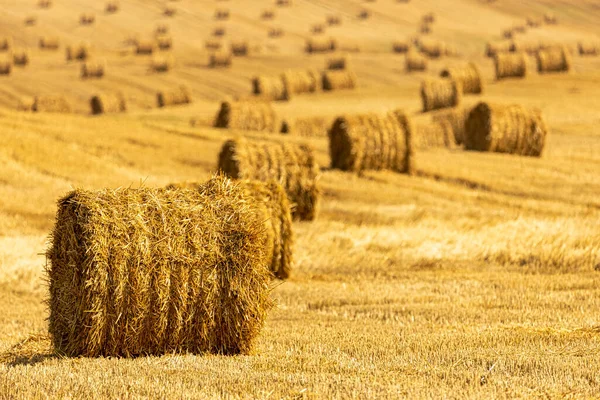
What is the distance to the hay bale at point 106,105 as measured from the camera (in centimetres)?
4062

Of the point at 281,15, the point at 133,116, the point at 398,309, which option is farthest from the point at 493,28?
the point at 398,309

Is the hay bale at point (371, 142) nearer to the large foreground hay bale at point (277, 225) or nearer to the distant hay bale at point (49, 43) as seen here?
the large foreground hay bale at point (277, 225)

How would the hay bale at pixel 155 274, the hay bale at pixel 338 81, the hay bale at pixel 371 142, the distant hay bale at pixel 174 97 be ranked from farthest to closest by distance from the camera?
the hay bale at pixel 338 81, the distant hay bale at pixel 174 97, the hay bale at pixel 371 142, the hay bale at pixel 155 274

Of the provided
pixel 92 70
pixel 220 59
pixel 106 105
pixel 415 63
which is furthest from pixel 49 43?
pixel 106 105

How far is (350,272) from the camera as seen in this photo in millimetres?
14539

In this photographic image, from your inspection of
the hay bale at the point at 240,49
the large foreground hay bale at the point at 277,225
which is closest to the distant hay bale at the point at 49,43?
the hay bale at the point at 240,49

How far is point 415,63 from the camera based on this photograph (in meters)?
56.2

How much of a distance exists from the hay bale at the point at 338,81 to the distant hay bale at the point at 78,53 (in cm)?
1555

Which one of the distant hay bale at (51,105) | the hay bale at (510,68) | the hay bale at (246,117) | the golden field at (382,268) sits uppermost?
the hay bale at (510,68)

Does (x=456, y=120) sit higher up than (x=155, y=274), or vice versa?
(x=456, y=120)

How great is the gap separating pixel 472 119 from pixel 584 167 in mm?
3679

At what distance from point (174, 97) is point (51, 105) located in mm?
6459

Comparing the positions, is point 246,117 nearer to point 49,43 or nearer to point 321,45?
point 49,43

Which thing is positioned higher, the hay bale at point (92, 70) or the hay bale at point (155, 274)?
the hay bale at point (92, 70)
